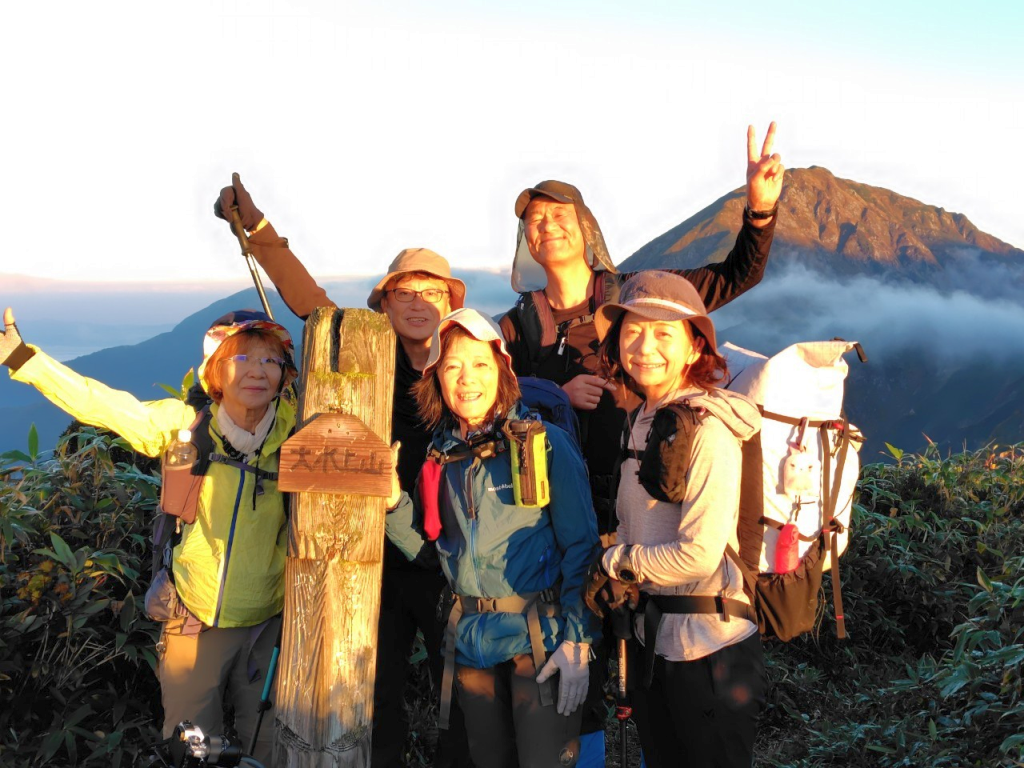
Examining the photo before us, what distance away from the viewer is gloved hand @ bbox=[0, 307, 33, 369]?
3.38 meters

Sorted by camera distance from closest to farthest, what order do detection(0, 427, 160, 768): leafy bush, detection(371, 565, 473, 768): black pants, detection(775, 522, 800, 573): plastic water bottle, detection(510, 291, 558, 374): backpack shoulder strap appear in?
1. detection(775, 522, 800, 573): plastic water bottle
2. detection(371, 565, 473, 768): black pants
3. detection(510, 291, 558, 374): backpack shoulder strap
4. detection(0, 427, 160, 768): leafy bush

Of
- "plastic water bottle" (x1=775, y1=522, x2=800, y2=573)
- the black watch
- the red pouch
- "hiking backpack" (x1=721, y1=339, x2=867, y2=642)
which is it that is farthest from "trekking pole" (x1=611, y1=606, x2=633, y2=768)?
the black watch

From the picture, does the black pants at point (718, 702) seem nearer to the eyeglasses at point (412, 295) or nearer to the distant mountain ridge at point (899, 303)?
the eyeglasses at point (412, 295)

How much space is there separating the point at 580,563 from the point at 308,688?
3.53 ft

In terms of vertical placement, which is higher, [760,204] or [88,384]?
[760,204]

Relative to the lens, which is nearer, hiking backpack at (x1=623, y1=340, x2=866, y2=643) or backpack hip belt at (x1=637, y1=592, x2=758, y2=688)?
backpack hip belt at (x1=637, y1=592, x2=758, y2=688)

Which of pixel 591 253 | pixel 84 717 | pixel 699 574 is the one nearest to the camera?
pixel 699 574

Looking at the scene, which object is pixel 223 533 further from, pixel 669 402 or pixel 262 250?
pixel 669 402

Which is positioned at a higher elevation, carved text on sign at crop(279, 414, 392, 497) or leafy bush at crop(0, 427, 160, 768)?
carved text on sign at crop(279, 414, 392, 497)

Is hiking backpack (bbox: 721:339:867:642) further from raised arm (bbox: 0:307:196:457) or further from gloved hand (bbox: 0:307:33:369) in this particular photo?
gloved hand (bbox: 0:307:33:369)

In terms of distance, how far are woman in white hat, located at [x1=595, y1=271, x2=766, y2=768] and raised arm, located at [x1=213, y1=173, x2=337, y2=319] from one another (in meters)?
1.92

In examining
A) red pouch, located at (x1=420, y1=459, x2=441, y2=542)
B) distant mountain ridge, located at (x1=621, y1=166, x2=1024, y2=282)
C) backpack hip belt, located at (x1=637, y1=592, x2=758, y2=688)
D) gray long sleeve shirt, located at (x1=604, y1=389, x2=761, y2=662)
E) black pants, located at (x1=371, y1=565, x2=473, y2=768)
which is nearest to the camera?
gray long sleeve shirt, located at (x1=604, y1=389, x2=761, y2=662)

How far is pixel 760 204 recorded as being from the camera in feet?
12.7

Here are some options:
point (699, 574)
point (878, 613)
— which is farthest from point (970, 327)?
point (699, 574)
